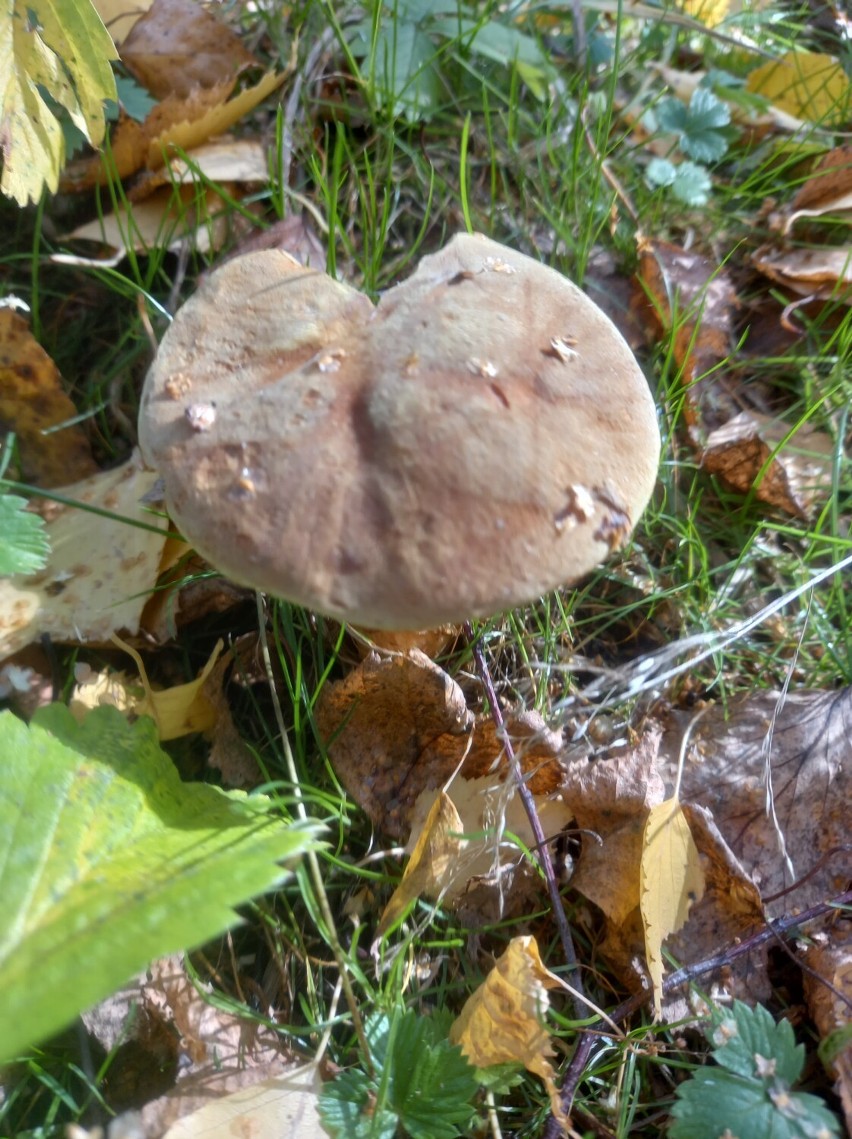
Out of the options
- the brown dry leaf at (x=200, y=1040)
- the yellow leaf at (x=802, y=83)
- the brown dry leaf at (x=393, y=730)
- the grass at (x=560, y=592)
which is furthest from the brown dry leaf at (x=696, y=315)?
the brown dry leaf at (x=200, y=1040)

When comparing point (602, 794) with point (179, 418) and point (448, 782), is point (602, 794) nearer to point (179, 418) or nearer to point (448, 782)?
point (448, 782)

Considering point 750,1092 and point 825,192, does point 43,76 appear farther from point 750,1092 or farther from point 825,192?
point 750,1092

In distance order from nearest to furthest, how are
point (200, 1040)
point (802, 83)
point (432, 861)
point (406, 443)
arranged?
point (406, 443)
point (200, 1040)
point (432, 861)
point (802, 83)

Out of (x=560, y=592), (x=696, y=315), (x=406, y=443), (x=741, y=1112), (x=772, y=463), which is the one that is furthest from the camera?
(x=696, y=315)

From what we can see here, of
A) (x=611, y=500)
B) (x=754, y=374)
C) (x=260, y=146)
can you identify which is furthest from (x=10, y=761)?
(x=754, y=374)

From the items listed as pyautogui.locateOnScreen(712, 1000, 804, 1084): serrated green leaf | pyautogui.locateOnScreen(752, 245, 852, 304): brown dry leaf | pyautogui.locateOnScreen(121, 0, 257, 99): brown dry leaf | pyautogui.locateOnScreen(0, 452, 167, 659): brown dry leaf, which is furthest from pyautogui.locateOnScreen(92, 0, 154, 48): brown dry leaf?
pyautogui.locateOnScreen(712, 1000, 804, 1084): serrated green leaf

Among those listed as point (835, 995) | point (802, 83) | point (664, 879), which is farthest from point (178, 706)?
point (802, 83)

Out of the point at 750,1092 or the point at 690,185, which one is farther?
the point at 690,185

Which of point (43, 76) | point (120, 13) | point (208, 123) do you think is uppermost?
point (120, 13)

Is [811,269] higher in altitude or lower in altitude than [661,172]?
lower
